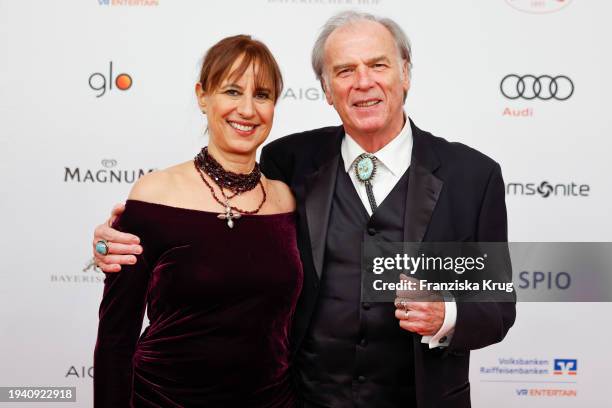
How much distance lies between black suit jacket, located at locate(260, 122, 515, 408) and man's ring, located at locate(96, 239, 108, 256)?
52 centimetres

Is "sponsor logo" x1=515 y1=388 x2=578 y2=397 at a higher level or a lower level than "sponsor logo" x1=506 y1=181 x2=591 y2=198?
lower

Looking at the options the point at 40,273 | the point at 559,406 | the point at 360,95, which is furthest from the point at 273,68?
→ the point at 559,406

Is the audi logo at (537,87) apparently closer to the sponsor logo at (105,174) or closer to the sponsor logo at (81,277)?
the sponsor logo at (105,174)

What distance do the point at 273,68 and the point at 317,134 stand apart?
41cm

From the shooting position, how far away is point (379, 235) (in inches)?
63.1

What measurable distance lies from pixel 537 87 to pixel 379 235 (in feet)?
4.78

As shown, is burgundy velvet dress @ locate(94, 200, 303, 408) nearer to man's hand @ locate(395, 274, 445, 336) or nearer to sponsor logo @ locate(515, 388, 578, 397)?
man's hand @ locate(395, 274, 445, 336)

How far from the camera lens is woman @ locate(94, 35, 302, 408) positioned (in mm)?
1463

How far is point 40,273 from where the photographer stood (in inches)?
105

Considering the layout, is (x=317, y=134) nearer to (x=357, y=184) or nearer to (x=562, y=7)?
(x=357, y=184)

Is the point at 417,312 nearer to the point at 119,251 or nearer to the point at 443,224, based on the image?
the point at 443,224

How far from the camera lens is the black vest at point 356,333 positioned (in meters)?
1.59

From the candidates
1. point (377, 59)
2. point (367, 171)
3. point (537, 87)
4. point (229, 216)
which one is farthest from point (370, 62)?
point (537, 87)

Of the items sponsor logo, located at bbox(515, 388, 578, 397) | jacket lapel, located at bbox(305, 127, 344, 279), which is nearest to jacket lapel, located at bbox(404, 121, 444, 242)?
jacket lapel, located at bbox(305, 127, 344, 279)
